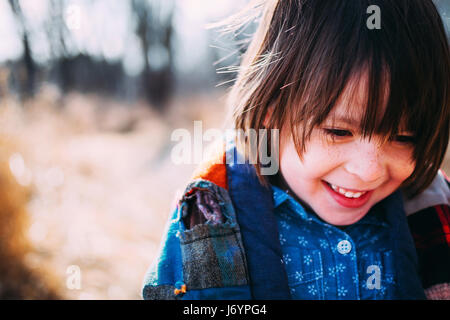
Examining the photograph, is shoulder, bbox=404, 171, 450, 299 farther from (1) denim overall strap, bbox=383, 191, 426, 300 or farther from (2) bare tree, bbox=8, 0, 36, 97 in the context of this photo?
(2) bare tree, bbox=8, 0, 36, 97

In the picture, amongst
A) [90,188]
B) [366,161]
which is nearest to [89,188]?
[90,188]

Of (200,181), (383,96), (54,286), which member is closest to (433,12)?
(383,96)

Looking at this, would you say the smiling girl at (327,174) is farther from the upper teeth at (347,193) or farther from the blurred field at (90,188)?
the blurred field at (90,188)

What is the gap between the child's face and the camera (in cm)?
85

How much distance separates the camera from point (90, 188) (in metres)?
4.14

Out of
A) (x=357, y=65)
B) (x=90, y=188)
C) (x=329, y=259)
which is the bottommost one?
(x=329, y=259)

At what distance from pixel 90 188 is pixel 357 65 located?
386cm

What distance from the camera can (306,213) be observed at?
1006 mm

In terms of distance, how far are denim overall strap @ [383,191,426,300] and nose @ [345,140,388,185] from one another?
234 millimetres

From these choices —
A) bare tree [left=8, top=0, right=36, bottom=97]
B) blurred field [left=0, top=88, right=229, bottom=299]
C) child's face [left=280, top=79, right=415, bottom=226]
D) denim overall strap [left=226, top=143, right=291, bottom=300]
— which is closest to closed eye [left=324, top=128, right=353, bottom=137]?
child's face [left=280, top=79, right=415, bottom=226]

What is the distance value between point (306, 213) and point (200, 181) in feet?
1.03

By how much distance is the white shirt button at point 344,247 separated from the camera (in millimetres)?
985

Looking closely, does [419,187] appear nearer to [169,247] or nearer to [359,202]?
[359,202]

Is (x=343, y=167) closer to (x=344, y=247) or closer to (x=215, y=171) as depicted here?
(x=344, y=247)
